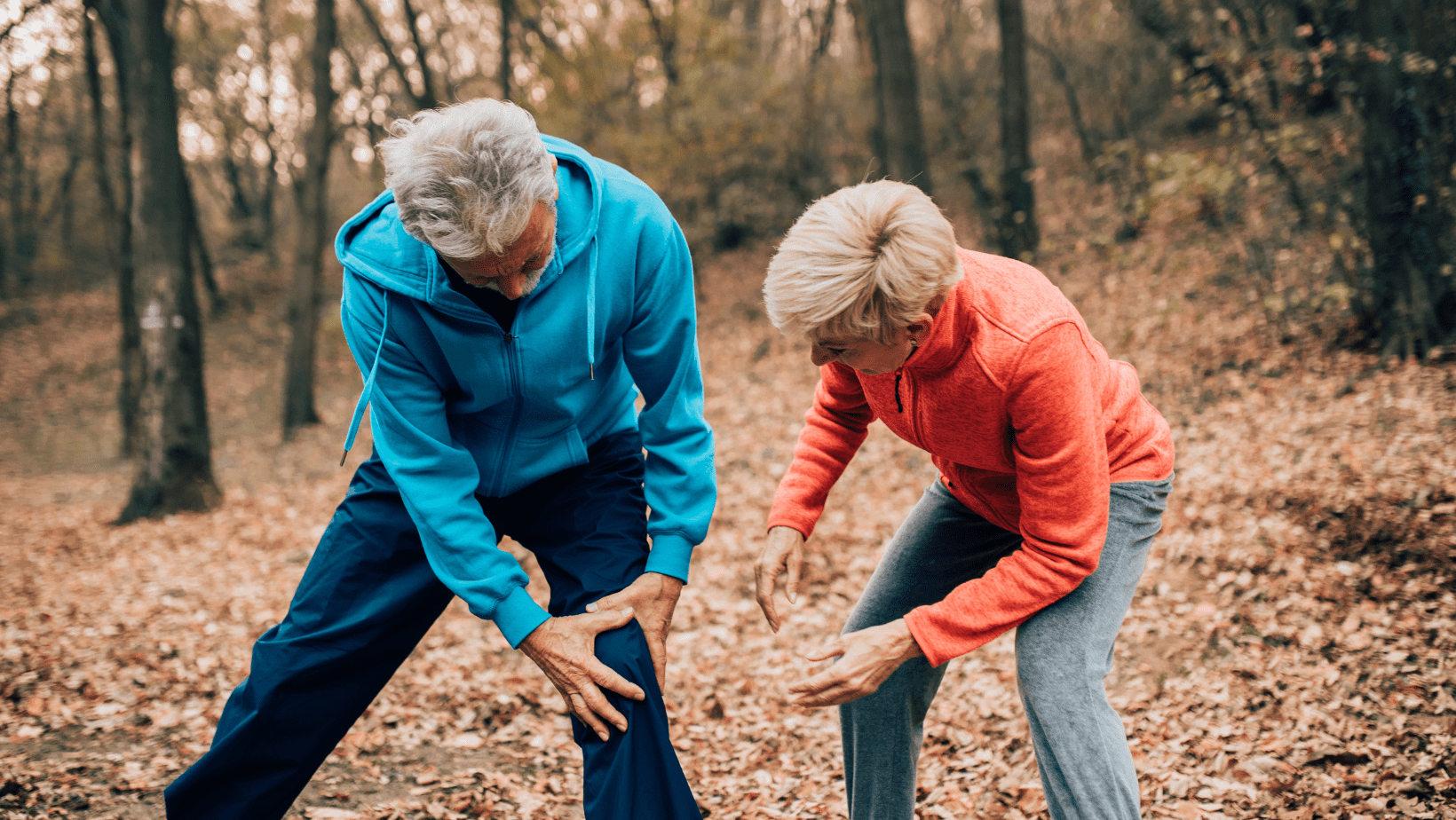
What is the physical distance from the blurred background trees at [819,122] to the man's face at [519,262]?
1.01 m

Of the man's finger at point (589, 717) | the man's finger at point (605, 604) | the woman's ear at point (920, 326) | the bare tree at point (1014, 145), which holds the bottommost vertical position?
the man's finger at point (589, 717)

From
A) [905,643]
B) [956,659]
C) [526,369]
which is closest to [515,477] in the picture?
[526,369]

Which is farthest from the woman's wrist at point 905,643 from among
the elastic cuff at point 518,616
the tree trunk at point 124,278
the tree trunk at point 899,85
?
the tree trunk at point 124,278

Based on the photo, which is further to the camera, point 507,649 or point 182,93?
point 182,93

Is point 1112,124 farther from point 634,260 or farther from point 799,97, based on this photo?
point 634,260

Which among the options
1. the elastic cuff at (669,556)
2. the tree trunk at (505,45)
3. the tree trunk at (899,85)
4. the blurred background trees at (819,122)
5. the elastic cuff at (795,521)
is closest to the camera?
the elastic cuff at (669,556)

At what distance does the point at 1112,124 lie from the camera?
14.8m

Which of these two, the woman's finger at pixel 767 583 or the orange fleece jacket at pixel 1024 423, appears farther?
the woman's finger at pixel 767 583

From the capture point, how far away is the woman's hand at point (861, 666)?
1.87m

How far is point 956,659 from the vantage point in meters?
4.45

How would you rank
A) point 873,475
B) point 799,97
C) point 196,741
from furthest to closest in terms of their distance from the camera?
point 799,97 < point 873,475 < point 196,741

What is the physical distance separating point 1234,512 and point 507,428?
4393mm

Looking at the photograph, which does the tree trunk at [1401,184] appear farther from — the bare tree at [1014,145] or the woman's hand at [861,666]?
the woman's hand at [861,666]

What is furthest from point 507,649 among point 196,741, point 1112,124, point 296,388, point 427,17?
point 427,17
